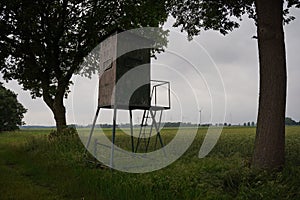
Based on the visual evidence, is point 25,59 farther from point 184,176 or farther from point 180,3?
point 184,176

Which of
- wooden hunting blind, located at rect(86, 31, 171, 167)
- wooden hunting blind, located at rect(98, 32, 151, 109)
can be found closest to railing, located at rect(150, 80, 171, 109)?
wooden hunting blind, located at rect(86, 31, 171, 167)

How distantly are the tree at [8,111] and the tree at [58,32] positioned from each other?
2894cm

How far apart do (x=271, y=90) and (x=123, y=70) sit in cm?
532

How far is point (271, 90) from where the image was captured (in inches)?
315

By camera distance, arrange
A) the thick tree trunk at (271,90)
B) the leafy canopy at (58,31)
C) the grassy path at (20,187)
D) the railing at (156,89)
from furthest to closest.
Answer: the leafy canopy at (58,31), the railing at (156,89), the thick tree trunk at (271,90), the grassy path at (20,187)

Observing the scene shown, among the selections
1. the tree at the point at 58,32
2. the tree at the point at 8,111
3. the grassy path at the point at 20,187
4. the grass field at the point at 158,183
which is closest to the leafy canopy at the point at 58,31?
the tree at the point at 58,32

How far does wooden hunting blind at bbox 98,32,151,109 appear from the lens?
11194mm

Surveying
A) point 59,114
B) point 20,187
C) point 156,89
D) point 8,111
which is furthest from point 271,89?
point 8,111

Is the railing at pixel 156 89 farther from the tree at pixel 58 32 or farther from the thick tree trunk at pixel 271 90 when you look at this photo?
the tree at pixel 58 32

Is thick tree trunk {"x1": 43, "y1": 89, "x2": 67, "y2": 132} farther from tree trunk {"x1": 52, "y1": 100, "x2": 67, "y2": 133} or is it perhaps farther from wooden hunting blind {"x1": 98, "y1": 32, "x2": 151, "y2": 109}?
wooden hunting blind {"x1": 98, "y1": 32, "x2": 151, "y2": 109}

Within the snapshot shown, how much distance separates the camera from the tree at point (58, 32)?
709 inches

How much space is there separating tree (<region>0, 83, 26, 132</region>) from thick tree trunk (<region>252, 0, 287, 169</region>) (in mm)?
43479

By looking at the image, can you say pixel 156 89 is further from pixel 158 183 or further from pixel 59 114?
pixel 59 114

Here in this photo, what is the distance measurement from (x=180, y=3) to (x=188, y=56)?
8.36ft
